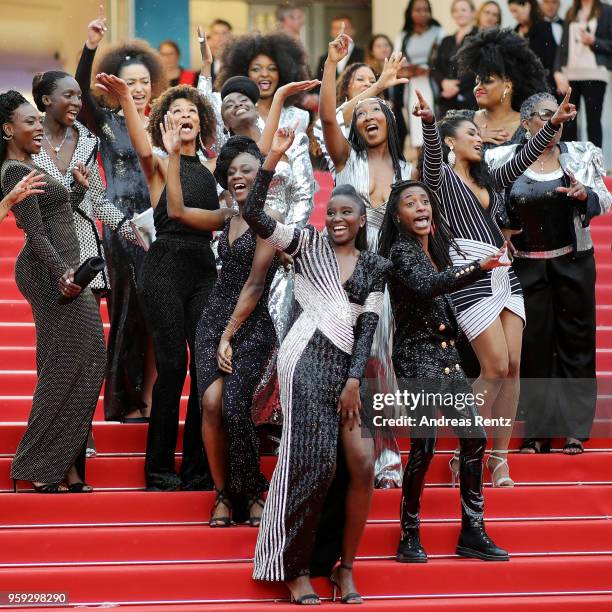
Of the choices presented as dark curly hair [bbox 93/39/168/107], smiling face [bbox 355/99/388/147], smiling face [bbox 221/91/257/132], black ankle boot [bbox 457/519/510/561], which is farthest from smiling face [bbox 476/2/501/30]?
black ankle boot [bbox 457/519/510/561]

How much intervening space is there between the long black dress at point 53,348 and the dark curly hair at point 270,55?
2.14m

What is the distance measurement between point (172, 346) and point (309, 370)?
104cm

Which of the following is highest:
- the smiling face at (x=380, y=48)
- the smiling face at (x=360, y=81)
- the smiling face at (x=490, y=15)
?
the smiling face at (x=490, y=15)

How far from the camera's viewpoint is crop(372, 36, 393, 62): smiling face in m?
12.5

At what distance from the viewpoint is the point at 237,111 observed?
7.56m

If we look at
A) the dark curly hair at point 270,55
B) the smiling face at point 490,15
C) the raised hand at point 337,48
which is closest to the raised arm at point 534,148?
the raised hand at point 337,48

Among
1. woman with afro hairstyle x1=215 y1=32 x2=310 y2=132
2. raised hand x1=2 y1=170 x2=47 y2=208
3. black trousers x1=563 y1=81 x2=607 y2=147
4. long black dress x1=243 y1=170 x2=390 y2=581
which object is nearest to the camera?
long black dress x1=243 y1=170 x2=390 y2=581

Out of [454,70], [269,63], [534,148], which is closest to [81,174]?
[269,63]

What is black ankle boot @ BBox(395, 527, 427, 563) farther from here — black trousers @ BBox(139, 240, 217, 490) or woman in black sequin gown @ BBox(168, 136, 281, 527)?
black trousers @ BBox(139, 240, 217, 490)

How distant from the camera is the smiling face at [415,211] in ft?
22.0

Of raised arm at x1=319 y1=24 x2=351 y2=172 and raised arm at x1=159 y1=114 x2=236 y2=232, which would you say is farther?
raised arm at x1=319 y1=24 x2=351 y2=172

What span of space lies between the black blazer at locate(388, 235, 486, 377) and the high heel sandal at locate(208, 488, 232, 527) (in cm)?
104

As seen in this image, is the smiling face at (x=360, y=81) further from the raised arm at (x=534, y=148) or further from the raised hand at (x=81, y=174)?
the raised hand at (x=81, y=174)

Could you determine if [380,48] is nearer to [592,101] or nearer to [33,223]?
[592,101]
